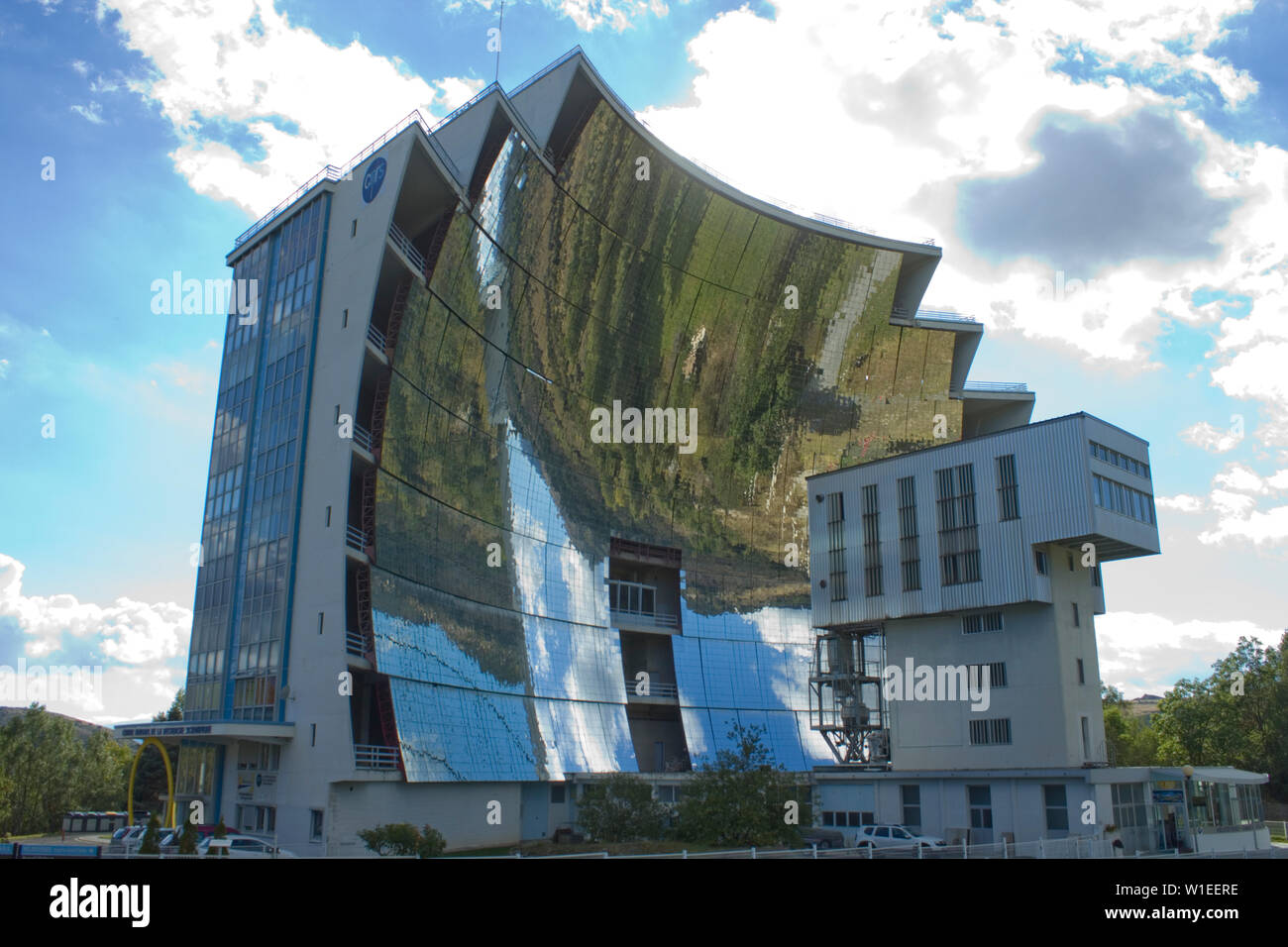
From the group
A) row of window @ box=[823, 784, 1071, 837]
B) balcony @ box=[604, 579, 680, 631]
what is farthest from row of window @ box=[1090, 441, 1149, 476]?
balcony @ box=[604, 579, 680, 631]

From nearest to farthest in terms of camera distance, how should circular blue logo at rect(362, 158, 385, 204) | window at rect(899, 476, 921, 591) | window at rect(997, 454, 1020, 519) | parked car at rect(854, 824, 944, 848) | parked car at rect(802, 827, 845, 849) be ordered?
1. parked car at rect(854, 824, 944, 848)
2. parked car at rect(802, 827, 845, 849)
3. window at rect(997, 454, 1020, 519)
4. circular blue logo at rect(362, 158, 385, 204)
5. window at rect(899, 476, 921, 591)

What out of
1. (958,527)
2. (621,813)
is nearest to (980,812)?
(958,527)

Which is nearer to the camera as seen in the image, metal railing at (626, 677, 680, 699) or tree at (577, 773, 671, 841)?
tree at (577, 773, 671, 841)

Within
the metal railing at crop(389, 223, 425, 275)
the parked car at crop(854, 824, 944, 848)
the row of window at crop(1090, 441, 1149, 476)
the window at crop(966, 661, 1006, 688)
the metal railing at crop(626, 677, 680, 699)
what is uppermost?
the metal railing at crop(389, 223, 425, 275)

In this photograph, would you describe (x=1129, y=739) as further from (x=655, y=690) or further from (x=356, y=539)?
(x=356, y=539)

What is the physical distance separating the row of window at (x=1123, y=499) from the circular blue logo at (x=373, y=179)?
110ft

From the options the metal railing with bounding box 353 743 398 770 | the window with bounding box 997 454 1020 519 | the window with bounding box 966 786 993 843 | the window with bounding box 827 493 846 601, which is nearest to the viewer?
the metal railing with bounding box 353 743 398 770

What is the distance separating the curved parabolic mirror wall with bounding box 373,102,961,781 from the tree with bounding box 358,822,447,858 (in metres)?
6.22

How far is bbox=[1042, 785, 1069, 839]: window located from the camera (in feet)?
134

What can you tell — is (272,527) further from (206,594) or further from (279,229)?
(279,229)

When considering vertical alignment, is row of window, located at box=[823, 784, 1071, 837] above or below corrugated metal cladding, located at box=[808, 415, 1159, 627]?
below

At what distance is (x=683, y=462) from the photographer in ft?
234

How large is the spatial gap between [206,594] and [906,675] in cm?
3372

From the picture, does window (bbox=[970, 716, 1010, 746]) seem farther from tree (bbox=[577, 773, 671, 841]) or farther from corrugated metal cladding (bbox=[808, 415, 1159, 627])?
tree (bbox=[577, 773, 671, 841])
